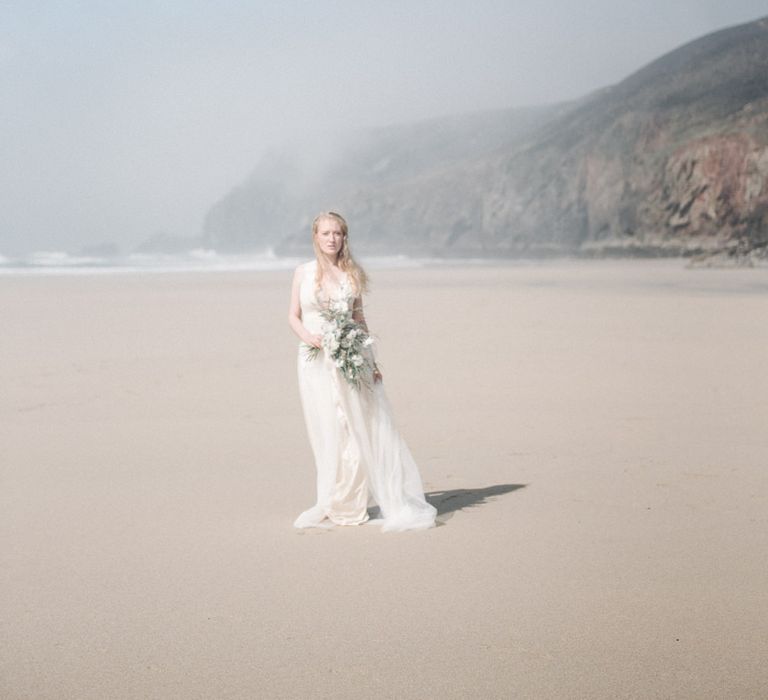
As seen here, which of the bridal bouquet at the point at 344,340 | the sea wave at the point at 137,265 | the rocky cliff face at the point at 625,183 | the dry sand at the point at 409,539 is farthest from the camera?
the rocky cliff face at the point at 625,183

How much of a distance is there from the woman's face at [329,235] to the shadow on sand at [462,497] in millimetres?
1693

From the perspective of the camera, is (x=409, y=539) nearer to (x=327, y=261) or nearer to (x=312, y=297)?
(x=312, y=297)

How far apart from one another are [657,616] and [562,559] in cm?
78

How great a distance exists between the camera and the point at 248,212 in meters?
176

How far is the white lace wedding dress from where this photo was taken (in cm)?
524

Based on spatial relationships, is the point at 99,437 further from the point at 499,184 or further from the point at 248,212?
the point at 248,212

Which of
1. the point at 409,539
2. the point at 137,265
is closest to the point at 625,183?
the point at 137,265

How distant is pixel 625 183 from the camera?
63.9 metres

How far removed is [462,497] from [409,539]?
0.95 metres

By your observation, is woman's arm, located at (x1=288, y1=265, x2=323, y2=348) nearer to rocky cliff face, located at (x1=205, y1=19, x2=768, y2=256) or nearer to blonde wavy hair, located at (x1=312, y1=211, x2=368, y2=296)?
blonde wavy hair, located at (x1=312, y1=211, x2=368, y2=296)

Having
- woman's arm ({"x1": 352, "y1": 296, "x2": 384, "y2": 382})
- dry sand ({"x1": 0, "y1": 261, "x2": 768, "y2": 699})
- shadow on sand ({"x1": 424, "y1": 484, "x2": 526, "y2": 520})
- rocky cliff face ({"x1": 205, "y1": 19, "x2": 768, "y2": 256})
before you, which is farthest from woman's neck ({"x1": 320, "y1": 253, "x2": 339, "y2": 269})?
rocky cliff face ({"x1": 205, "y1": 19, "x2": 768, "y2": 256})

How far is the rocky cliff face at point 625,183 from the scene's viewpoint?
5072 centimetres

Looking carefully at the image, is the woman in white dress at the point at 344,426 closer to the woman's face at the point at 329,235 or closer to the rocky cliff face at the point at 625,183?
the woman's face at the point at 329,235

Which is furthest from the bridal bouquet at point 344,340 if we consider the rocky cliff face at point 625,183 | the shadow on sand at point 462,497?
the rocky cliff face at point 625,183
